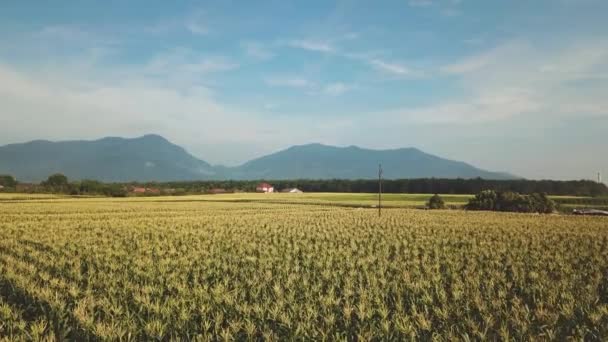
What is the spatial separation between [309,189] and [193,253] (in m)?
132

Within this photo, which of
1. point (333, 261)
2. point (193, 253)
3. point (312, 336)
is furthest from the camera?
point (193, 253)

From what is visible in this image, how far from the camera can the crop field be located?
9305mm

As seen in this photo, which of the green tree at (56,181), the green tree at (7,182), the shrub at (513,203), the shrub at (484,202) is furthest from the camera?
the green tree at (56,181)

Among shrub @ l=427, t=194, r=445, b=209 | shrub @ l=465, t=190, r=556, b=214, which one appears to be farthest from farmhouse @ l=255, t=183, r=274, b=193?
shrub @ l=465, t=190, r=556, b=214

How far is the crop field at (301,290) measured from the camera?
30.5ft

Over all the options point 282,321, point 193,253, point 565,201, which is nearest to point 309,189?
point 565,201

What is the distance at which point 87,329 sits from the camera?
9.32 m

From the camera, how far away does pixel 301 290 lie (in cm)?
1253

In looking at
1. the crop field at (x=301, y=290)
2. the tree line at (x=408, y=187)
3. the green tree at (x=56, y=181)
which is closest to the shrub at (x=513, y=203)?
the tree line at (x=408, y=187)

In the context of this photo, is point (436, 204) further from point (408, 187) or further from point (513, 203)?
point (408, 187)

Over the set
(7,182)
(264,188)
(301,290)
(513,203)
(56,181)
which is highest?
(56,181)

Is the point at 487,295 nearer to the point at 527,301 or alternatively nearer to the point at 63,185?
the point at 527,301

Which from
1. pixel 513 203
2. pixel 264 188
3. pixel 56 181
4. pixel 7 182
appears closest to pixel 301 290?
pixel 513 203

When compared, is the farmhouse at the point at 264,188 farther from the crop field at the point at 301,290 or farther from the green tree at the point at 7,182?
the crop field at the point at 301,290
